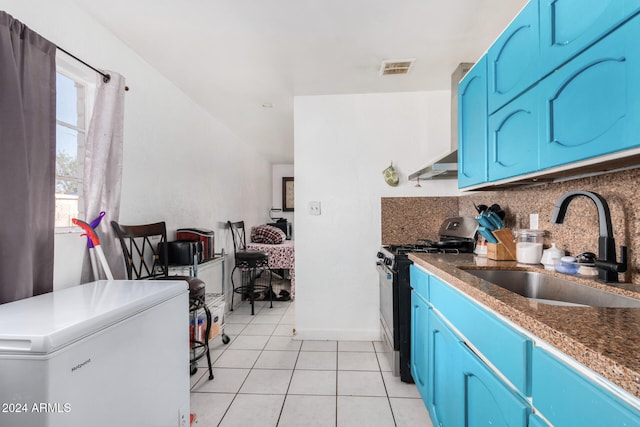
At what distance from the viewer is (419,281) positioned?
182 cm

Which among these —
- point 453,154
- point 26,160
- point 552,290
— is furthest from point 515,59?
point 26,160

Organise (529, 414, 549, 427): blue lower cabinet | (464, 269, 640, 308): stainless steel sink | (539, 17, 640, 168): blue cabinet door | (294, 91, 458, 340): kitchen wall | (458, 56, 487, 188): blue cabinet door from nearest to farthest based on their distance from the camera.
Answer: (529, 414, 549, 427): blue lower cabinet < (539, 17, 640, 168): blue cabinet door < (464, 269, 640, 308): stainless steel sink < (458, 56, 487, 188): blue cabinet door < (294, 91, 458, 340): kitchen wall

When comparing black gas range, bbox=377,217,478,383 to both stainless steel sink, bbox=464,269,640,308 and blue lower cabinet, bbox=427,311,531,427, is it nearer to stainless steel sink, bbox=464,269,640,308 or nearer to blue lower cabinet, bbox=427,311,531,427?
blue lower cabinet, bbox=427,311,531,427

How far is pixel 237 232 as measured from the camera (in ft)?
13.9

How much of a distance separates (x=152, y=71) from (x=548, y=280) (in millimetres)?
2836

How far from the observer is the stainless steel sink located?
3.40ft

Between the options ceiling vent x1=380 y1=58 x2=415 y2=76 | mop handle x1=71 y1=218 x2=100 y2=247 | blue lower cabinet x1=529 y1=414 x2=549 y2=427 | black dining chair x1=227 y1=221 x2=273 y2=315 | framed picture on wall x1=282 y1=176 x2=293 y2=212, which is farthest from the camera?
framed picture on wall x1=282 y1=176 x2=293 y2=212

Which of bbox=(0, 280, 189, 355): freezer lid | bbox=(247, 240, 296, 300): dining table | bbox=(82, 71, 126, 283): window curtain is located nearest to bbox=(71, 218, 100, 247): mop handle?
bbox=(82, 71, 126, 283): window curtain

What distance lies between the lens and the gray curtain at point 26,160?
1.22m

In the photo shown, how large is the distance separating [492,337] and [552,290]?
0.64 meters

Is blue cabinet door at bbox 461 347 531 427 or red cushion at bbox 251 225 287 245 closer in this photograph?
blue cabinet door at bbox 461 347 531 427

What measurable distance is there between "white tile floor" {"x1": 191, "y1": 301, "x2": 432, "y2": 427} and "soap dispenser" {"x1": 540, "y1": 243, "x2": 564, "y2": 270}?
105 cm

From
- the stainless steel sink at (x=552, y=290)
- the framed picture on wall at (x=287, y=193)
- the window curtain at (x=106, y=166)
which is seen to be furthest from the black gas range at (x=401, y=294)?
the framed picture on wall at (x=287, y=193)

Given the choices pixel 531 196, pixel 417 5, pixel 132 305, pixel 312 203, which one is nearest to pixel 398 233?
pixel 312 203
